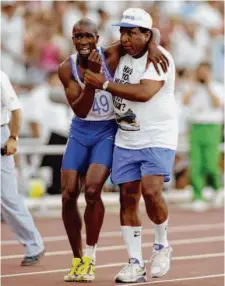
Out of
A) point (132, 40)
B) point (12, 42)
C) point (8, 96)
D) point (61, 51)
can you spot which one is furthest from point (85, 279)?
point (61, 51)

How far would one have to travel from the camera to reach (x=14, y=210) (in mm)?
10703

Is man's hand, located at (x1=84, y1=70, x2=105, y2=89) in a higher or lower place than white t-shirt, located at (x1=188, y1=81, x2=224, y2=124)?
higher

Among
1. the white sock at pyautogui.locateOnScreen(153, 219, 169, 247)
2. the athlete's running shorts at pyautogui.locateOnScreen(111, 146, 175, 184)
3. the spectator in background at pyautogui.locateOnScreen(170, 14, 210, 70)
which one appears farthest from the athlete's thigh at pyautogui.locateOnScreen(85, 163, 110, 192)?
the spectator in background at pyautogui.locateOnScreen(170, 14, 210, 70)

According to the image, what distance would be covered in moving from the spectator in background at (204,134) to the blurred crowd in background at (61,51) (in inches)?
3.1

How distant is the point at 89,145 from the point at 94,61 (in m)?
0.84

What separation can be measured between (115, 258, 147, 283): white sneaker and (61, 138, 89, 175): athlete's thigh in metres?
0.90

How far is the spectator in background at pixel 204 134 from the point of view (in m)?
17.0

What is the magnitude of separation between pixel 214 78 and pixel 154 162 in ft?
33.4

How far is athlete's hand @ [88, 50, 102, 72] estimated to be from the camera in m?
9.12

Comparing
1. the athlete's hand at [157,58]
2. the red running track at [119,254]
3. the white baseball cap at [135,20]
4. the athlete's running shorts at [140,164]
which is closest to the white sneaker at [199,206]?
the red running track at [119,254]

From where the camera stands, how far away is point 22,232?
423 inches

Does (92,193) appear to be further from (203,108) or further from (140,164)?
(203,108)

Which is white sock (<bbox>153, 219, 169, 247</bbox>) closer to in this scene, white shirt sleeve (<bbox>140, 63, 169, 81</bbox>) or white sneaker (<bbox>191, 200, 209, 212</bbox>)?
white shirt sleeve (<bbox>140, 63, 169, 81</bbox>)

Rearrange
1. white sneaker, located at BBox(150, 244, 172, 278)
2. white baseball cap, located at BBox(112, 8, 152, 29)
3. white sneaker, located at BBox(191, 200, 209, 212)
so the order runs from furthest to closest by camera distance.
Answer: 1. white sneaker, located at BBox(191, 200, 209, 212)
2. white sneaker, located at BBox(150, 244, 172, 278)
3. white baseball cap, located at BBox(112, 8, 152, 29)
